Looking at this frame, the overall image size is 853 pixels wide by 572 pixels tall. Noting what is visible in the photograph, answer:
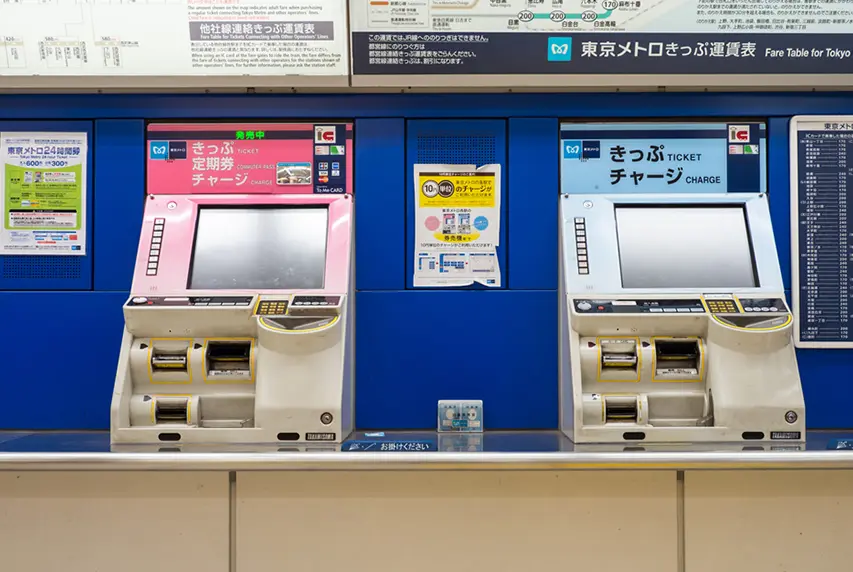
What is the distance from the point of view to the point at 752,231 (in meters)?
2.62

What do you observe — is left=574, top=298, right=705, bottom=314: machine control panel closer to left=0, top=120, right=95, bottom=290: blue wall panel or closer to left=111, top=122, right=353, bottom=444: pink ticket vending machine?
left=111, top=122, right=353, bottom=444: pink ticket vending machine

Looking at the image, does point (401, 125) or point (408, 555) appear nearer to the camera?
point (408, 555)

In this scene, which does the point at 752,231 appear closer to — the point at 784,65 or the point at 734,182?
the point at 734,182

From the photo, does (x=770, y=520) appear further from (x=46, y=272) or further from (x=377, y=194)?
(x=46, y=272)

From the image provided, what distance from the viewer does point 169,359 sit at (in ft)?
7.74

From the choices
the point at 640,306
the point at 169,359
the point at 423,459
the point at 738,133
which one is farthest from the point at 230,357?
the point at 738,133

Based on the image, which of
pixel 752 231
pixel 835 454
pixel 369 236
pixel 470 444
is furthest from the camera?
pixel 369 236

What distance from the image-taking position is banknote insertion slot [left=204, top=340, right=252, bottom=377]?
2.37 meters

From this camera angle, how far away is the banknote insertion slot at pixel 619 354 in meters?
2.35

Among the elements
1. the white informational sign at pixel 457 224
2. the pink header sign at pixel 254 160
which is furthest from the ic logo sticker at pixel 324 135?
the white informational sign at pixel 457 224

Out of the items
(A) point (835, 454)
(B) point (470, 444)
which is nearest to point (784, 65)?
(A) point (835, 454)

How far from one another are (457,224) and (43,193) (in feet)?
6.24

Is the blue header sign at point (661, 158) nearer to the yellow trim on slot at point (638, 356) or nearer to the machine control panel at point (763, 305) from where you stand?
the machine control panel at point (763, 305)

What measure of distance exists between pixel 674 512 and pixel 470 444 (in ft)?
2.44
